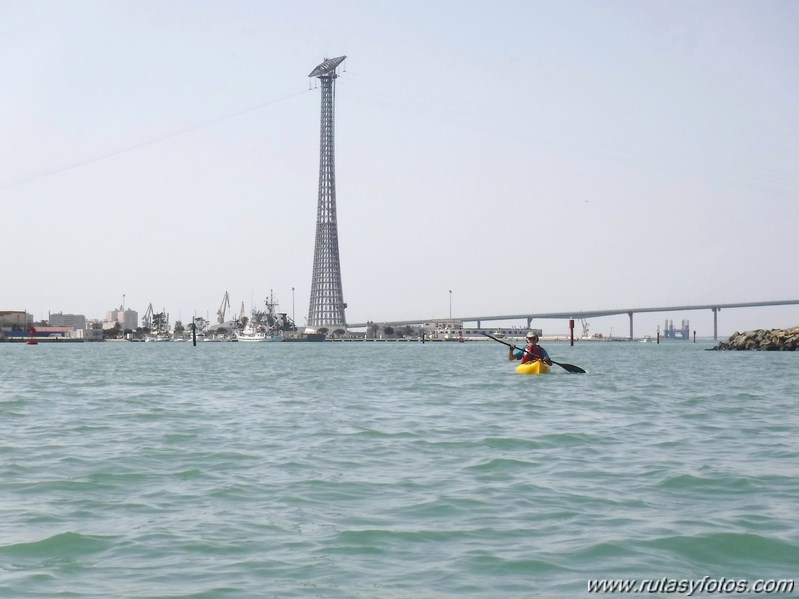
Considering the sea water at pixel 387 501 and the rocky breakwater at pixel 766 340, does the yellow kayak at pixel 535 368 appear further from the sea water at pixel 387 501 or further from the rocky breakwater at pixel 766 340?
the rocky breakwater at pixel 766 340

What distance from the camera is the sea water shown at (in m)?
10.5

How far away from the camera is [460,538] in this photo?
11977 mm

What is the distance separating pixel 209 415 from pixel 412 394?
12.2 m

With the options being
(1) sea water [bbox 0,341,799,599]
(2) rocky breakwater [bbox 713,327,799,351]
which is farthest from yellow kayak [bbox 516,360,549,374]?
(2) rocky breakwater [bbox 713,327,799,351]

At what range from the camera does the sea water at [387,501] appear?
10.5 meters

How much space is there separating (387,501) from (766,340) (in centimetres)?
14522

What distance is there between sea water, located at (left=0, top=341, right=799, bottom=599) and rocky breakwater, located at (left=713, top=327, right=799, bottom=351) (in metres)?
120

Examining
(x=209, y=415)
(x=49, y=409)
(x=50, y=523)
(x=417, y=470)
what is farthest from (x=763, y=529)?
(x=49, y=409)

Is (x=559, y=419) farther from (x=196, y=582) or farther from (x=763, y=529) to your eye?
(x=196, y=582)

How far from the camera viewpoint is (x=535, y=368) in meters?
52.9

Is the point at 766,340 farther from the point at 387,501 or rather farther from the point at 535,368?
the point at 387,501

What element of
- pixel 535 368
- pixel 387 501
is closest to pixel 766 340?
pixel 535 368

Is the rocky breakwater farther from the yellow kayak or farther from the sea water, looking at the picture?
the sea water

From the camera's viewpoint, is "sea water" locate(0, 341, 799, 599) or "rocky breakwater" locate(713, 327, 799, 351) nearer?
"sea water" locate(0, 341, 799, 599)
